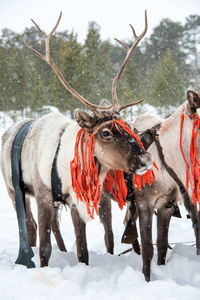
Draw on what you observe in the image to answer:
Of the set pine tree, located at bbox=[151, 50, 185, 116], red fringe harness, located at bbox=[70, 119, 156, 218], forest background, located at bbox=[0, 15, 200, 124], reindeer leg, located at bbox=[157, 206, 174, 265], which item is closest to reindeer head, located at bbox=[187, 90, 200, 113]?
red fringe harness, located at bbox=[70, 119, 156, 218]

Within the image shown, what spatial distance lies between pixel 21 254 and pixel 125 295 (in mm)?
1285

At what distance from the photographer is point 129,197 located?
313 cm

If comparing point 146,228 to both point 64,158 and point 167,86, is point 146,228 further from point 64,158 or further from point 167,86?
point 167,86

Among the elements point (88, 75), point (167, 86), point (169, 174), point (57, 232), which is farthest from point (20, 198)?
point (167, 86)

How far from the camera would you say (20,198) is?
3197mm

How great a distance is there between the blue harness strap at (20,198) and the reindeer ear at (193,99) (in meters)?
1.90

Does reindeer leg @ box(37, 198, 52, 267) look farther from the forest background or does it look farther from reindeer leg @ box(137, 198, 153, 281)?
the forest background

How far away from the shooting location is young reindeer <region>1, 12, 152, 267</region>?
103 inches

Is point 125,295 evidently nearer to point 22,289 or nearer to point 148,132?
point 22,289

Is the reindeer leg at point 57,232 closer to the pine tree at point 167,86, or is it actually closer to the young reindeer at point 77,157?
the young reindeer at point 77,157

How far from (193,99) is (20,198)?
2.08 meters

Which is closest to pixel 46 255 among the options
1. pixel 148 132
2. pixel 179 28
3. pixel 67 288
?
pixel 67 288

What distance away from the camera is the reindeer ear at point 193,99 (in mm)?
2432

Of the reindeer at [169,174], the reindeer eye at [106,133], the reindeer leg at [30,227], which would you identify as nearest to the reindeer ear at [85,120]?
the reindeer eye at [106,133]
